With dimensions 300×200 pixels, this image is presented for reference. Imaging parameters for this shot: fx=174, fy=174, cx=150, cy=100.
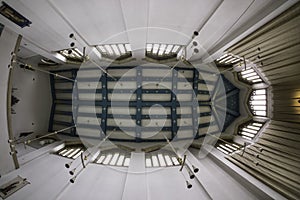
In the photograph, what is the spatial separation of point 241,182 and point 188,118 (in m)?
2.78

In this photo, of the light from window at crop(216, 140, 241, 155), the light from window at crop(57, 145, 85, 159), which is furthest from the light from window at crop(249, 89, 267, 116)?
the light from window at crop(57, 145, 85, 159)

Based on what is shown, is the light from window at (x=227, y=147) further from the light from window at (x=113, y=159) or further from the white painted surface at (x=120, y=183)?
the light from window at (x=113, y=159)

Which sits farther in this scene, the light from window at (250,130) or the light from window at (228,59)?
the light from window at (250,130)

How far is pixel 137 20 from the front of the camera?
12.7 ft

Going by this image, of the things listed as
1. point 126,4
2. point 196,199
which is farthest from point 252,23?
point 196,199

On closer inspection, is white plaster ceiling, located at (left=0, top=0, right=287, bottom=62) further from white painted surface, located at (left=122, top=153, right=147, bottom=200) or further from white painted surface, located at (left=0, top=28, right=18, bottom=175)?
white painted surface, located at (left=122, top=153, right=147, bottom=200)

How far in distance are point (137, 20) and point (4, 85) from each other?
3.33 meters

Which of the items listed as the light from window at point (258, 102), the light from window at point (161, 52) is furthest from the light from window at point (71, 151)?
the light from window at point (258, 102)

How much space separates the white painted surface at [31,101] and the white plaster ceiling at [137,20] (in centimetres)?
136

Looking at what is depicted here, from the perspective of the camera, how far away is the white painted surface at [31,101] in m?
5.36

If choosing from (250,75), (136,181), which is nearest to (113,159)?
(136,181)

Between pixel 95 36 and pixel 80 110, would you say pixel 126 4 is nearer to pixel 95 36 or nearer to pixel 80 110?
pixel 95 36

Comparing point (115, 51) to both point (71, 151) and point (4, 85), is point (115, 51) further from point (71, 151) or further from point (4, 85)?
point (71, 151)

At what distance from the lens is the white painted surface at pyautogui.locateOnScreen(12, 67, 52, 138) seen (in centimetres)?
536
